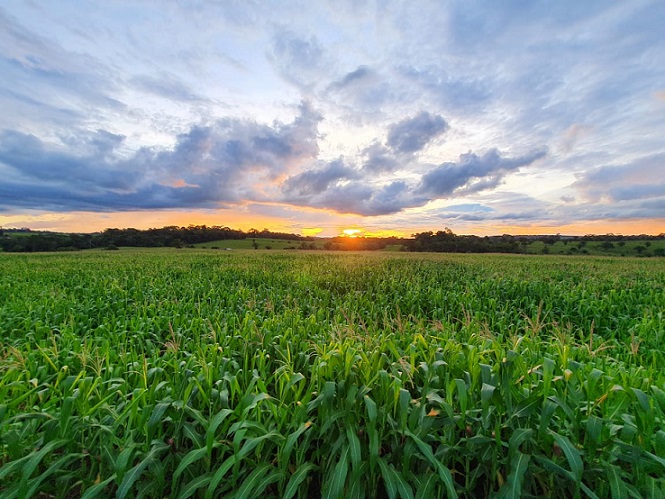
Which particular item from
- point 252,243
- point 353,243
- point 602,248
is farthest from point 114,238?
point 602,248

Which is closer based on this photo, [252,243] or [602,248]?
[602,248]

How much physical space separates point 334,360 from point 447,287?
10300 millimetres

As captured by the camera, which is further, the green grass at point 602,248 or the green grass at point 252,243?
the green grass at point 252,243

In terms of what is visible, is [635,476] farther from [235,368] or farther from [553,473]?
[235,368]

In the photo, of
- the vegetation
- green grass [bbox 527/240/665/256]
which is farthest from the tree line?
green grass [bbox 527/240/665/256]

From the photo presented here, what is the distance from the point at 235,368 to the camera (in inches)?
153

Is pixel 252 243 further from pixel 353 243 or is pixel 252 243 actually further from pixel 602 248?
pixel 602 248

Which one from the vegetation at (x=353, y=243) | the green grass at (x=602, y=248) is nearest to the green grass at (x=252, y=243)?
the vegetation at (x=353, y=243)

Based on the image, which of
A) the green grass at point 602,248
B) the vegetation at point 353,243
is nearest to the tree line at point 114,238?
the vegetation at point 353,243

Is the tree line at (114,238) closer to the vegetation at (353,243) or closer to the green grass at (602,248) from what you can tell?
the vegetation at (353,243)

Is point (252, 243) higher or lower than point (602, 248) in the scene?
higher

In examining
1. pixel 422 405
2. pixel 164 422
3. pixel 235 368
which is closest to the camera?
pixel 422 405

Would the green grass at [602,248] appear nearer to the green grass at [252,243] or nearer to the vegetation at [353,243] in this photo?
the vegetation at [353,243]

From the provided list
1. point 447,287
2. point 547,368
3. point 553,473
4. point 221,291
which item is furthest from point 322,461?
point 447,287
